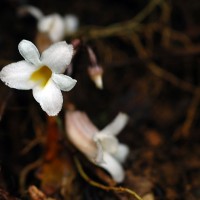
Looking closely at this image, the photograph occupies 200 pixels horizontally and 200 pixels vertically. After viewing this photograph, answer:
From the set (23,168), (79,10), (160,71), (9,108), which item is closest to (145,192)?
(23,168)

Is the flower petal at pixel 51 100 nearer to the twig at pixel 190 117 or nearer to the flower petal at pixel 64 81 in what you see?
the flower petal at pixel 64 81

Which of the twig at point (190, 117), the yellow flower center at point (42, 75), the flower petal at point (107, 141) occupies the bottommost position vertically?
the twig at point (190, 117)

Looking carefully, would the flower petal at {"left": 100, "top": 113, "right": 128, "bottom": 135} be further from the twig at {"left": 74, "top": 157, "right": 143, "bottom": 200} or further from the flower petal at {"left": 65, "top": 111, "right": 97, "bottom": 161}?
the twig at {"left": 74, "top": 157, "right": 143, "bottom": 200}

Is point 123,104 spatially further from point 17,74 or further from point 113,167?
point 17,74

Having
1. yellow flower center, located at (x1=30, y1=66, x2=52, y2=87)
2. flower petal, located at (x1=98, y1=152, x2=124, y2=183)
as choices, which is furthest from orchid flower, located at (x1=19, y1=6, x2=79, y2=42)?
flower petal, located at (x1=98, y1=152, x2=124, y2=183)

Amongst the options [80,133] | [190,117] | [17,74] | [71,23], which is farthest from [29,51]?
[190,117]

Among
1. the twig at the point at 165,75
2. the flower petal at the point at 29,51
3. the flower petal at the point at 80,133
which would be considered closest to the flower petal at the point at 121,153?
the flower petal at the point at 80,133
